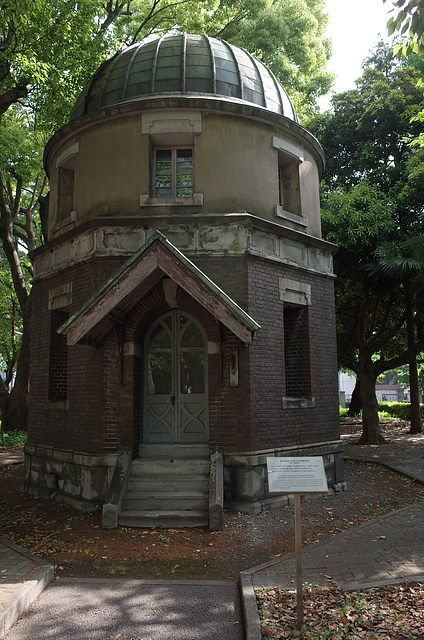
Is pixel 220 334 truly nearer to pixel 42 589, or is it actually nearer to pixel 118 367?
pixel 118 367

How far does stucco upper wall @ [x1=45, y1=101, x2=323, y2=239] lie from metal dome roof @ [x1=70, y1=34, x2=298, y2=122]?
68 cm

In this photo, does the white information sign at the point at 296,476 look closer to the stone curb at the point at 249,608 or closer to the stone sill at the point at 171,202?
the stone curb at the point at 249,608

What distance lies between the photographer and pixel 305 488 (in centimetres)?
465

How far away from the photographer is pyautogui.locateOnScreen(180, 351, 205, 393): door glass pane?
9688 millimetres

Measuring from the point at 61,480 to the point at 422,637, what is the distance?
7460 mm

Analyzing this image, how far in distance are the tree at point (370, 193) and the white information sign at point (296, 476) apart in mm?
10946

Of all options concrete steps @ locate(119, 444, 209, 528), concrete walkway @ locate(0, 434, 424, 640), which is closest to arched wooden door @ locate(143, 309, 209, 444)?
concrete steps @ locate(119, 444, 209, 528)

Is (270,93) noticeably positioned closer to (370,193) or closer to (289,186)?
(289,186)

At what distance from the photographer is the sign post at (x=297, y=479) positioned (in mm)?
4629

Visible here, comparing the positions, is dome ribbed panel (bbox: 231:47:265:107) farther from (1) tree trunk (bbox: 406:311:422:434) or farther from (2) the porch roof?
(1) tree trunk (bbox: 406:311:422:434)

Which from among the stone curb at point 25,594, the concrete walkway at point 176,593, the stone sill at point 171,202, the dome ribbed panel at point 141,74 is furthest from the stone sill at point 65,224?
the stone curb at point 25,594

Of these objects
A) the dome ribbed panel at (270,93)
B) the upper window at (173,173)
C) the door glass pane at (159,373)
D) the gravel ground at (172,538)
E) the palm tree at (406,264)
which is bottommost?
the gravel ground at (172,538)

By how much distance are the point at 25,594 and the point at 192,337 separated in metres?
5.55

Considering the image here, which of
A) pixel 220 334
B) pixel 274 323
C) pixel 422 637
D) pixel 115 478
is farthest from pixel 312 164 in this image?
pixel 422 637
